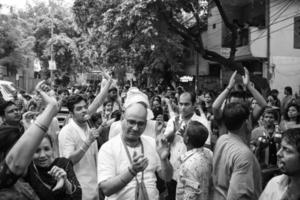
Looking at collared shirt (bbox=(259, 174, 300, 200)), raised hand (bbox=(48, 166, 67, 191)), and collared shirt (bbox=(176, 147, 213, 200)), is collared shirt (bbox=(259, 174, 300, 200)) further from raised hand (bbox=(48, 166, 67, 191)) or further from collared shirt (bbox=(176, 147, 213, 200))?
raised hand (bbox=(48, 166, 67, 191))

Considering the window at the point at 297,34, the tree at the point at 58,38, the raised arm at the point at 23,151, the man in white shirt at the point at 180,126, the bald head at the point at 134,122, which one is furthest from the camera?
the tree at the point at 58,38

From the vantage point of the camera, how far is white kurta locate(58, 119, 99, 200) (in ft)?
13.2

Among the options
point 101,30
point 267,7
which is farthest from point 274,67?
point 101,30

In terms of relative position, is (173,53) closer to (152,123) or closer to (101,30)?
(101,30)

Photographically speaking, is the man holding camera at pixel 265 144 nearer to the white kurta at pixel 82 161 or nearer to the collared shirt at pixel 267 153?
the collared shirt at pixel 267 153

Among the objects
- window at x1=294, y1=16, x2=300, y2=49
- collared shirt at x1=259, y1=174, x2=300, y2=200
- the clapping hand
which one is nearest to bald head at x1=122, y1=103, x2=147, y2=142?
the clapping hand

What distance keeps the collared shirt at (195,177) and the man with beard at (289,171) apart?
1164 millimetres

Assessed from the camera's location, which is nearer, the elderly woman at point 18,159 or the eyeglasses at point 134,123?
the elderly woman at point 18,159

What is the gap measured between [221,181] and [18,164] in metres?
1.94

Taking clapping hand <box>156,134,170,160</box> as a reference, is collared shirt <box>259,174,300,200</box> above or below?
below

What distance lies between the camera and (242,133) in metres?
3.58

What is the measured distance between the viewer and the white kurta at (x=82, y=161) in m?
4.03

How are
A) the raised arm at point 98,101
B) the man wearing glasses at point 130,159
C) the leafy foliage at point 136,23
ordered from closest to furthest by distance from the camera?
the man wearing glasses at point 130,159
the raised arm at point 98,101
the leafy foliage at point 136,23

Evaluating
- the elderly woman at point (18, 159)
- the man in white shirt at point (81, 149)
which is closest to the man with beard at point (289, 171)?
the elderly woman at point (18, 159)
